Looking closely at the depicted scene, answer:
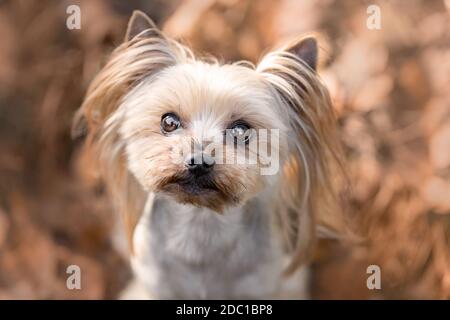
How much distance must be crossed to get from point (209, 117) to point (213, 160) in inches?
5.8

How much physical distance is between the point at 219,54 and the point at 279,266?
0.84 meters

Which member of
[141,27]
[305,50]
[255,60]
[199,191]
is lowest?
[199,191]

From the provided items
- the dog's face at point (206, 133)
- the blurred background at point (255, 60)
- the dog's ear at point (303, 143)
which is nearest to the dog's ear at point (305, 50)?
the dog's ear at point (303, 143)

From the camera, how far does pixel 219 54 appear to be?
2482mm

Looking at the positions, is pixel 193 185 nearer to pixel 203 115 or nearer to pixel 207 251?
pixel 203 115

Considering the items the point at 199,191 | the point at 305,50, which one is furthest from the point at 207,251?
the point at 305,50

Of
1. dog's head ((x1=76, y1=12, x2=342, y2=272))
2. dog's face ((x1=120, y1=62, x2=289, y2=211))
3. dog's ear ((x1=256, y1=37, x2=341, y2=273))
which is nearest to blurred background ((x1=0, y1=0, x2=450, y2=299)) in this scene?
dog's ear ((x1=256, y1=37, x2=341, y2=273))

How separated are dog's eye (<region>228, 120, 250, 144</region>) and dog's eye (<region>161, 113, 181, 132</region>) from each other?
0.51 ft

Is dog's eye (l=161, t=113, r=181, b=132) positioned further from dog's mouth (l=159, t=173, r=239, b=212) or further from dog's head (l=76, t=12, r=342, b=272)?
dog's mouth (l=159, t=173, r=239, b=212)

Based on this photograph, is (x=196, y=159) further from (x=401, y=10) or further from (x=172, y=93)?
(x=401, y=10)

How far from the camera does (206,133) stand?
1.80 metres

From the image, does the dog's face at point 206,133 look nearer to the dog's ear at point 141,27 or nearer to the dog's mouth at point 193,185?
the dog's mouth at point 193,185

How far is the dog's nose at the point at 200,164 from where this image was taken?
1728 mm
